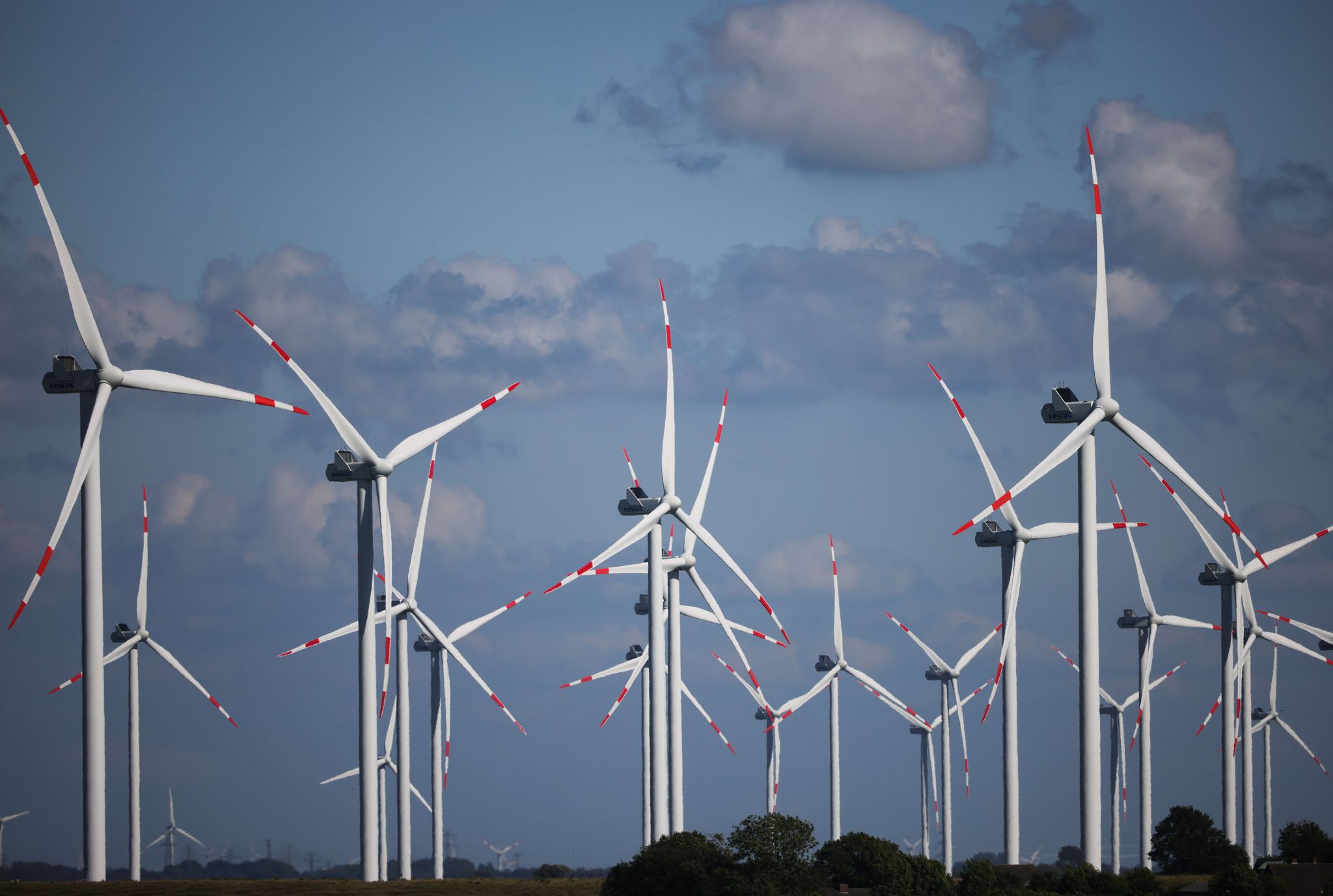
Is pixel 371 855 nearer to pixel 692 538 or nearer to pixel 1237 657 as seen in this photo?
pixel 692 538

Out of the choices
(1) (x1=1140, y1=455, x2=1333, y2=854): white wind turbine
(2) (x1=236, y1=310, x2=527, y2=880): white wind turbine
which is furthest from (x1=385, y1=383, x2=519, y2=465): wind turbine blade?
(1) (x1=1140, y1=455, x2=1333, y2=854): white wind turbine

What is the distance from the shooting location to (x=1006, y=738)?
372 ft

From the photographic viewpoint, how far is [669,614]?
103 metres

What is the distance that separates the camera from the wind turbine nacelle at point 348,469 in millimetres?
88438

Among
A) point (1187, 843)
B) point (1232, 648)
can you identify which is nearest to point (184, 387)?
point (1232, 648)

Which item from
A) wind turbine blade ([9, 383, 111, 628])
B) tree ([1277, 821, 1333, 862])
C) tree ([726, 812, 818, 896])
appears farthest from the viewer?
tree ([1277, 821, 1333, 862])

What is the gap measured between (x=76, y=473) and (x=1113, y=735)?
137 metres

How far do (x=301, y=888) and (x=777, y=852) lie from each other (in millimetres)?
29405

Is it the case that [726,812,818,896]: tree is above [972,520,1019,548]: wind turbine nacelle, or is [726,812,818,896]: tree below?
below

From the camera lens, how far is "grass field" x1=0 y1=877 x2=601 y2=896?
8888cm

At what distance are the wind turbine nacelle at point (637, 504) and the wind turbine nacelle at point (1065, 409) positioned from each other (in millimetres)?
27805

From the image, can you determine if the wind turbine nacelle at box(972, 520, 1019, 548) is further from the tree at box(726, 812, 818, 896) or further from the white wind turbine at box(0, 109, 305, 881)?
the white wind turbine at box(0, 109, 305, 881)

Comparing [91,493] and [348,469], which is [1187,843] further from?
[91,493]

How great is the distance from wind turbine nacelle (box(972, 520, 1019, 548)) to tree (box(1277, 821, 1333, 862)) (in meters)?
46.6
